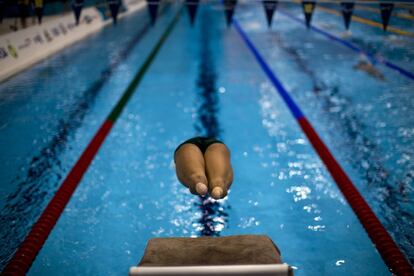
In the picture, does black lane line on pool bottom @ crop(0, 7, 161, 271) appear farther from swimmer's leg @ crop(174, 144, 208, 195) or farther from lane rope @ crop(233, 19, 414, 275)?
lane rope @ crop(233, 19, 414, 275)

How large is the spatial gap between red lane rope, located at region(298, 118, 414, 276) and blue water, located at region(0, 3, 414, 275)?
0.17 ft

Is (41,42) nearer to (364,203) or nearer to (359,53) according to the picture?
(359,53)

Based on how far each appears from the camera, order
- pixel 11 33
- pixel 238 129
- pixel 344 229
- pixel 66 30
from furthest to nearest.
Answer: pixel 66 30 → pixel 11 33 → pixel 238 129 → pixel 344 229

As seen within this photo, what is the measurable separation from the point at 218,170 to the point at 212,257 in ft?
1.32

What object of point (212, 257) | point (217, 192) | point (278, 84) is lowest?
point (278, 84)

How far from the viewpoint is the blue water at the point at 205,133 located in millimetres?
→ 2414

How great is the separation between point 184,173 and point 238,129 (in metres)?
2.40

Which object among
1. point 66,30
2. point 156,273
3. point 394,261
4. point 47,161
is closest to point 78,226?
point 47,161

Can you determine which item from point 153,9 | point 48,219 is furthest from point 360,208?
point 153,9

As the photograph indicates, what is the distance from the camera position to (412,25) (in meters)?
9.27

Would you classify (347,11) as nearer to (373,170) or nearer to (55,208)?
(373,170)

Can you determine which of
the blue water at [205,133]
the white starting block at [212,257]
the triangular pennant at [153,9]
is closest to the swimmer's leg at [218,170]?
the white starting block at [212,257]

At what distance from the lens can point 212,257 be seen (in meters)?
1.51

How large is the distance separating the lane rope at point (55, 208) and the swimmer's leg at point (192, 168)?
1.04m
